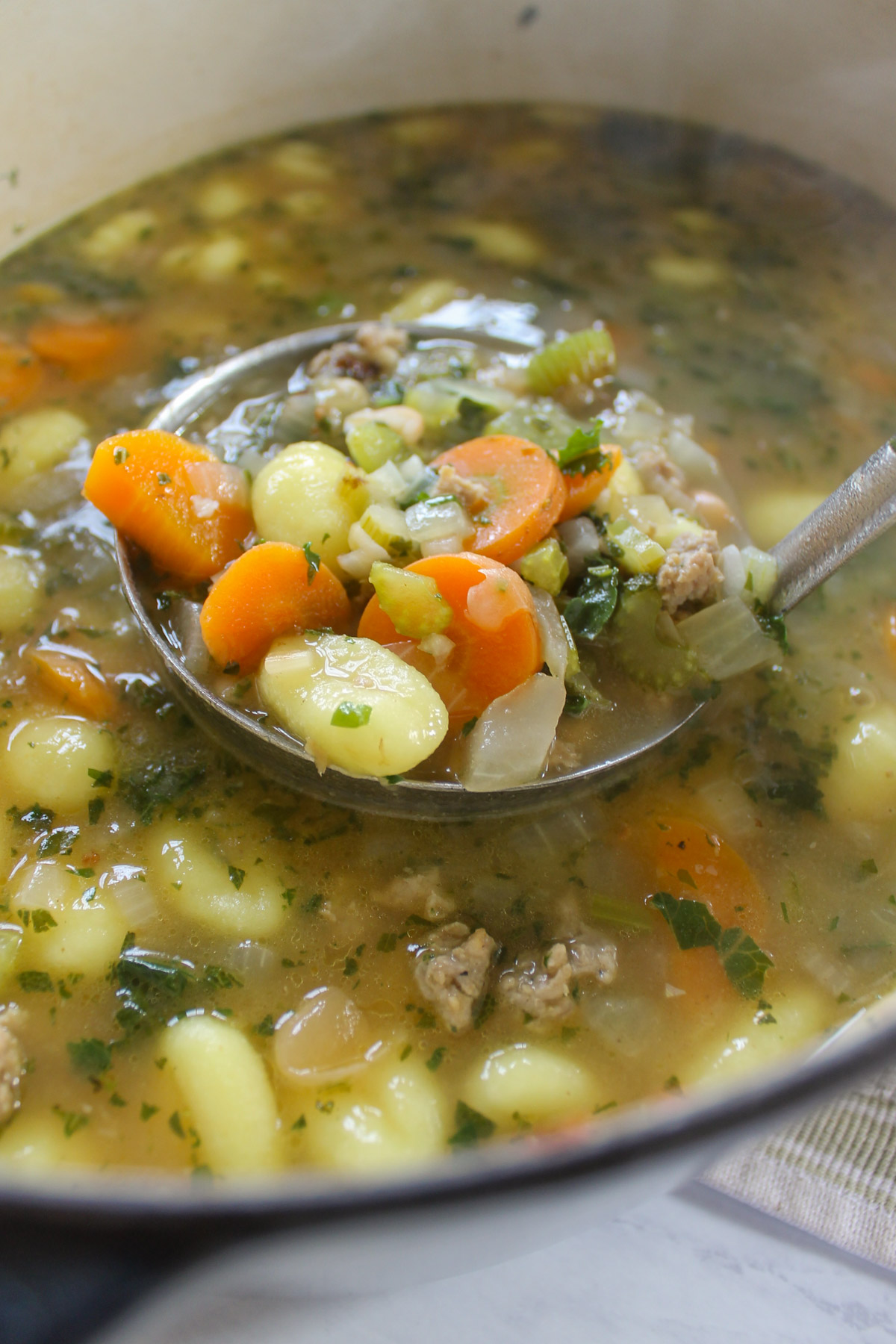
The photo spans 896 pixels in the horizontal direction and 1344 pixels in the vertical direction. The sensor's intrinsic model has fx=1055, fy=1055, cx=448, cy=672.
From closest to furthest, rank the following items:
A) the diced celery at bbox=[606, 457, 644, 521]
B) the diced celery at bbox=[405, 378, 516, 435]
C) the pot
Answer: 1. the diced celery at bbox=[606, 457, 644, 521]
2. the diced celery at bbox=[405, 378, 516, 435]
3. the pot

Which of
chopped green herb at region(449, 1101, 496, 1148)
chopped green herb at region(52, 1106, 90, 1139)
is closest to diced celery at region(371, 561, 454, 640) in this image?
chopped green herb at region(449, 1101, 496, 1148)

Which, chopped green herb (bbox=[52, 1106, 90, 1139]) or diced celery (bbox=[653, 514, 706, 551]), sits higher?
diced celery (bbox=[653, 514, 706, 551])

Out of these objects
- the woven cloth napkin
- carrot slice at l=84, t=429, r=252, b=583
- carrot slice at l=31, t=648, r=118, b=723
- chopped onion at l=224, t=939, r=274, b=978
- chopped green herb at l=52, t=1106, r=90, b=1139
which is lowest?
chopped green herb at l=52, t=1106, r=90, b=1139

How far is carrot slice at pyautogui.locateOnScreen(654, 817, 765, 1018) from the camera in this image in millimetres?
1637

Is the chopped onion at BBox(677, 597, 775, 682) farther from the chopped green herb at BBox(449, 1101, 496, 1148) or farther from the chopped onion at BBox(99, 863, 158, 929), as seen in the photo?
the chopped onion at BBox(99, 863, 158, 929)

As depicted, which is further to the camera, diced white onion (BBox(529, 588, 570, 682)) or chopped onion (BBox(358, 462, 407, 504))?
Answer: chopped onion (BBox(358, 462, 407, 504))

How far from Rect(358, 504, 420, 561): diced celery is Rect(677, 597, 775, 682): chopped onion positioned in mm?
472

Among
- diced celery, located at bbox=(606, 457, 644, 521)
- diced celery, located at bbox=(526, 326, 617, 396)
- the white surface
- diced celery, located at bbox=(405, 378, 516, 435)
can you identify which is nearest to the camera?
the white surface

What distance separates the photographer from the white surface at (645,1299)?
143 cm

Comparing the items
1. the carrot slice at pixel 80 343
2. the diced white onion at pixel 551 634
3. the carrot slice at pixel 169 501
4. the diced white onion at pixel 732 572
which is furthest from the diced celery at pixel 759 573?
the carrot slice at pixel 80 343

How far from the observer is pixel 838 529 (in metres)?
1.72

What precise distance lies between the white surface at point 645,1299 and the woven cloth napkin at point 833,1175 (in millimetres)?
31

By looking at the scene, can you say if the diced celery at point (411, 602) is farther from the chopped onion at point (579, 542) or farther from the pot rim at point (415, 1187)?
the pot rim at point (415, 1187)

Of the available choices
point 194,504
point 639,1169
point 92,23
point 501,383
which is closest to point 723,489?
point 501,383
